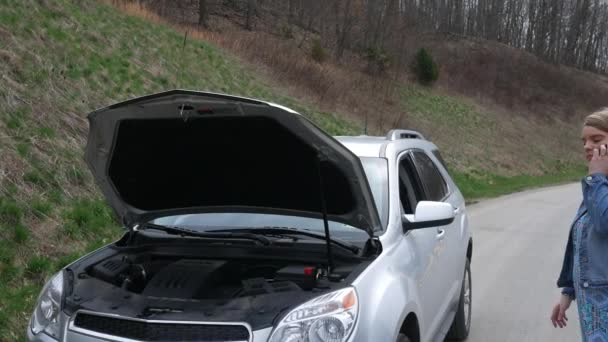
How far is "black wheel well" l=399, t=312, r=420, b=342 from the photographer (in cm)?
359

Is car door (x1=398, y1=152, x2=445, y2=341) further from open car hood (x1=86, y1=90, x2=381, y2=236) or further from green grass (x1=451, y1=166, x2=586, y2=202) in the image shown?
green grass (x1=451, y1=166, x2=586, y2=202)

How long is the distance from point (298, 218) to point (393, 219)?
60 centimetres

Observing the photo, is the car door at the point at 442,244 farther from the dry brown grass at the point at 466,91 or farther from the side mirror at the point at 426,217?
the dry brown grass at the point at 466,91

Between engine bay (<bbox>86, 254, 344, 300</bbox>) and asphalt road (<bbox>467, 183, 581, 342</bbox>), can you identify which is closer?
engine bay (<bbox>86, 254, 344, 300</bbox>)

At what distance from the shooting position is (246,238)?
392 cm

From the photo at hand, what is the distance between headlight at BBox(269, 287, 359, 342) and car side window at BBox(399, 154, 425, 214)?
4.77ft

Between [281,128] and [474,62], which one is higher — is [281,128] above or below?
above

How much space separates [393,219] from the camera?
13.0 ft

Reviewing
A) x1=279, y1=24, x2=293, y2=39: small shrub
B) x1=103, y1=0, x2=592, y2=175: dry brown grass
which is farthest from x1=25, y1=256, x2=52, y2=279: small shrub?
x1=279, y1=24, x2=293, y2=39: small shrub

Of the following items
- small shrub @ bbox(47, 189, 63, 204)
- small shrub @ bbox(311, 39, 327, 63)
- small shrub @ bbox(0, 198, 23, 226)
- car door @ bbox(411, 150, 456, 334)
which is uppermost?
car door @ bbox(411, 150, 456, 334)

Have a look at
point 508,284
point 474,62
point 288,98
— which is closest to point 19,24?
point 508,284

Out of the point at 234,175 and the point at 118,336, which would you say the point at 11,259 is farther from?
the point at 118,336

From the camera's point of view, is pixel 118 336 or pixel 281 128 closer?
pixel 118 336

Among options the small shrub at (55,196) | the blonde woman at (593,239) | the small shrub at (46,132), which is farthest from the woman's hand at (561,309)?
the small shrub at (46,132)
